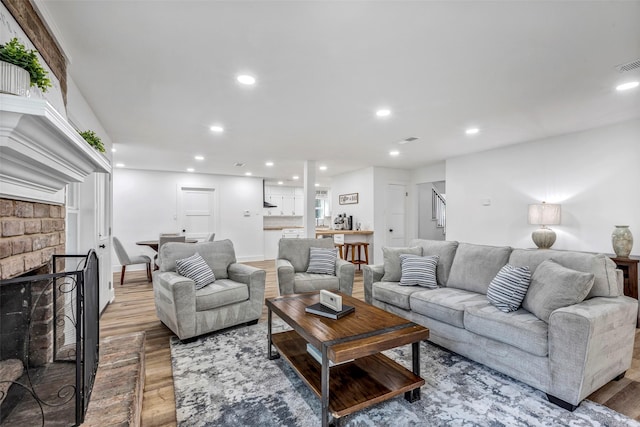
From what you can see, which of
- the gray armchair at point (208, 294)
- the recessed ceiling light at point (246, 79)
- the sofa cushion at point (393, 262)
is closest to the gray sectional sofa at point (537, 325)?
the sofa cushion at point (393, 262)

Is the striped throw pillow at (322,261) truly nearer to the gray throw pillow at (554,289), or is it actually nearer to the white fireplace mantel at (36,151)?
the gray throw pillow at (554,289)

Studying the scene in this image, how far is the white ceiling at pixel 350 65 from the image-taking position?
1.70 metres

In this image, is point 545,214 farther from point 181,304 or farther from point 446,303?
point 181,304

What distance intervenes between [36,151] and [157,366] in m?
1.94

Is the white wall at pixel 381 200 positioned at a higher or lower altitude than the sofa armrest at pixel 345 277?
higher

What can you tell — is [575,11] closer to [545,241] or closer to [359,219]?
[545,241]

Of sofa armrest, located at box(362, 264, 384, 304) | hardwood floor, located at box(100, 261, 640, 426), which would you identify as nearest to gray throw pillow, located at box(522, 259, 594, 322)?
hardwood floor, located at box(100, 261, 640, 426)

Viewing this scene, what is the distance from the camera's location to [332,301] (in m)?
2.24

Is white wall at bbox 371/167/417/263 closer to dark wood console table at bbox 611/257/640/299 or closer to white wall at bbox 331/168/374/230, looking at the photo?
white wall at bbox 331/168/374/230

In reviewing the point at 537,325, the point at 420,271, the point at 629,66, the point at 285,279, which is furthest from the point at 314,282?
the point at 629,66

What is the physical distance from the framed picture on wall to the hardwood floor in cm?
295

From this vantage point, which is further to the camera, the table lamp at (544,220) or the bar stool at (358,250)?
the bar stool at (358,250)

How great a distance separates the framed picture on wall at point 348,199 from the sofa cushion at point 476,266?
4140 millimetres

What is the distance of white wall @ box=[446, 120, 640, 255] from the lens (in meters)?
3.66
